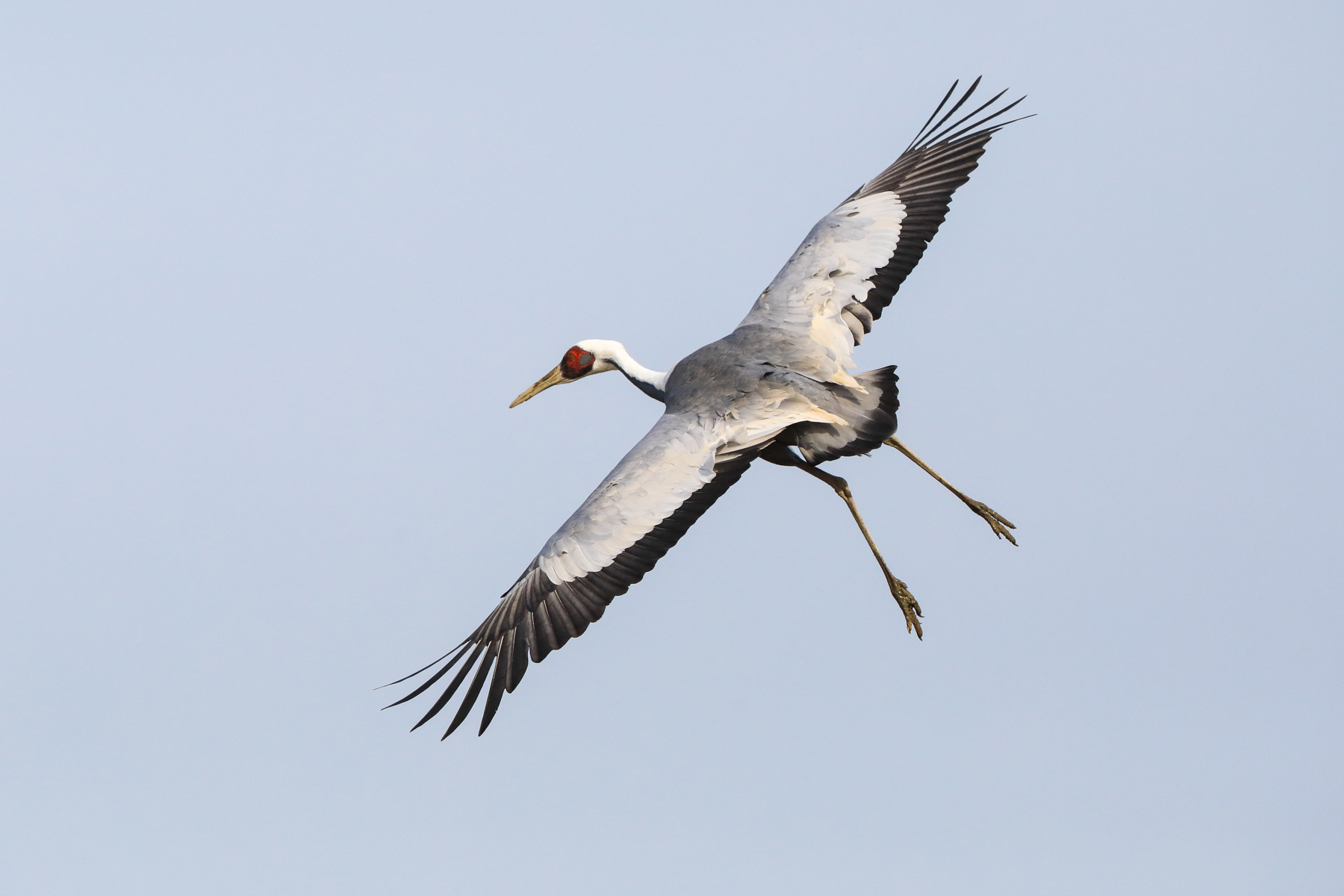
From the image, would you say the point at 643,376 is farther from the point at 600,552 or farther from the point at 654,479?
the point at 600,552

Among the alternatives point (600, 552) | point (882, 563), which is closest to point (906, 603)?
point (882, 563)

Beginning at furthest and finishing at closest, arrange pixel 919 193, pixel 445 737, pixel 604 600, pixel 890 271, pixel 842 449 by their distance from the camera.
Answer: pixel 919 193 < pixel 890 271 < pixel 842 449 < pixel 604 600 < pixel 445 737

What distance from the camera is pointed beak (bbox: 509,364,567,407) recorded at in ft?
54.7

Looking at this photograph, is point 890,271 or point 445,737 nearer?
point 445,737

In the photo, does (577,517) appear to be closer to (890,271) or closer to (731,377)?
(731,377)

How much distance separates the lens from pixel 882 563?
14.3m

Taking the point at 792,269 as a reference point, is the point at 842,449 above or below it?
below

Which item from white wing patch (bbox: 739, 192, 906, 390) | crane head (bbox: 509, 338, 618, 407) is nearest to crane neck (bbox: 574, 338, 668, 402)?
crane head (bbox: 509, 338, 618, 407)

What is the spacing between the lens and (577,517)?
12586mm

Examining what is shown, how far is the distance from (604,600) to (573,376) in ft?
16.0

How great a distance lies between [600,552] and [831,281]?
4.59 m

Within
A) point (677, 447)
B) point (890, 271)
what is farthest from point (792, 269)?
point (677, 447)

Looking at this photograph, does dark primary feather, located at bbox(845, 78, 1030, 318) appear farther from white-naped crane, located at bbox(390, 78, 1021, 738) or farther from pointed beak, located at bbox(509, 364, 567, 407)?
pointed beak, located at bbox(509, 364, 567, 407)

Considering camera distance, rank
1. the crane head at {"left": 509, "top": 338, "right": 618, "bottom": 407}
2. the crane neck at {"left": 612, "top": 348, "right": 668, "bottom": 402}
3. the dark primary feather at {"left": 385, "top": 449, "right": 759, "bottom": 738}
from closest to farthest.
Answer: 1. the dark primary feather at {"left": 385, "top": 449, "right": 759, "bottom": 738}
2. the crane neck at {"left": 612, "top": 348, "right": 668, "bottom": 402}
3. the crane head at {"left": 509, "top": 338, "right": 618, "bottom": 407}
